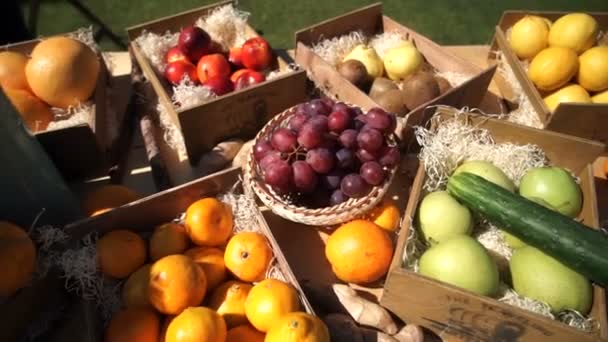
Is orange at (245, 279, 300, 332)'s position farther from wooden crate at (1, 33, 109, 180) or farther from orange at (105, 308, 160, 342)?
wooden crate at (1, 33, 109, 180)

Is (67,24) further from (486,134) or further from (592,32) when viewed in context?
(592,32)

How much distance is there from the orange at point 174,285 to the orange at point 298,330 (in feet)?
0.68

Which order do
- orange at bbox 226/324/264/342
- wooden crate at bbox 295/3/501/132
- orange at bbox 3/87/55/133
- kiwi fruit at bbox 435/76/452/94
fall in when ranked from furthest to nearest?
kiwi fruit at bbox 435/76/452/94 < wooden crate at bbox 295/3/501/132 < orange at bbox 3/87/55/133 < orange at bbox 226/324/264/342

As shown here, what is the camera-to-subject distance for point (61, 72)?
1288mm

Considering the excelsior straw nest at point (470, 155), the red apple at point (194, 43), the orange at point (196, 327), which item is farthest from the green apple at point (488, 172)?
the red apple at point (194, 43)

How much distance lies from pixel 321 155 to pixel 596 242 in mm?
678

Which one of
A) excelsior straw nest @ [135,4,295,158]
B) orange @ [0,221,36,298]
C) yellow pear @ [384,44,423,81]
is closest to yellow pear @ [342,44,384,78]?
yellow pear @ [384,44,423,81]

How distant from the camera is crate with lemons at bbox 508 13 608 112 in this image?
1.40 metres

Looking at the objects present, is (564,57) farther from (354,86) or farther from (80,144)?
(80,144)

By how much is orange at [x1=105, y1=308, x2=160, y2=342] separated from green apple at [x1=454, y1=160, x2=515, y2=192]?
900 mm

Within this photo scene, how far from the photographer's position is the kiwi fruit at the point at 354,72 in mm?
1512

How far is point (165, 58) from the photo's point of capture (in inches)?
63.7

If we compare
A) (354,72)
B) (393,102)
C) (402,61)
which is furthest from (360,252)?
(402,61)

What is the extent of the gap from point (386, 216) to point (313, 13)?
2286 mm
